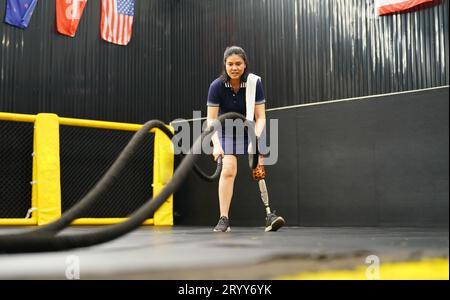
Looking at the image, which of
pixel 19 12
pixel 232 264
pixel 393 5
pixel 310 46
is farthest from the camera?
pixel 310 46

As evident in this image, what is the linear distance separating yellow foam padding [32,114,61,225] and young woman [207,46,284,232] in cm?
257

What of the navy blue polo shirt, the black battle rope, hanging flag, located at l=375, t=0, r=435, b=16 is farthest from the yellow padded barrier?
hanging flag, located at l=375, t=0, r=435, b=16

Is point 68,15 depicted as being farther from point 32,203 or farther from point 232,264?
point 232,264

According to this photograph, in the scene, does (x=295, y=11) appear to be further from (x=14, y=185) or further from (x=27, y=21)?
(x=14, y=185)

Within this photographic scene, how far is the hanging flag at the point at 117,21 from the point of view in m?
7.64

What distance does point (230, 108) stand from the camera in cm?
418

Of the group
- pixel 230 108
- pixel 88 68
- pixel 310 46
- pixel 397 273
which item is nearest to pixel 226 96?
pixel 230 108

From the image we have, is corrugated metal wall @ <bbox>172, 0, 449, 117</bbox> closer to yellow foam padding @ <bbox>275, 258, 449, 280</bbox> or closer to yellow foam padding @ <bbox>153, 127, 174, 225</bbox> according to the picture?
yellow foam padding @ <bbox>153, 127, 174, 225</bbox>

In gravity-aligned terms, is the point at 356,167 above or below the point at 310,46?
below

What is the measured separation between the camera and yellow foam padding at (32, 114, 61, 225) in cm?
→ 592

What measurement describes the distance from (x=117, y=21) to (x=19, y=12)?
1.44 metres

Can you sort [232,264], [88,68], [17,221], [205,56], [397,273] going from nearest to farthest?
1. [397,273]
2. [232,264]
3. [17,221]
4. [88,68]
5. [205,56]

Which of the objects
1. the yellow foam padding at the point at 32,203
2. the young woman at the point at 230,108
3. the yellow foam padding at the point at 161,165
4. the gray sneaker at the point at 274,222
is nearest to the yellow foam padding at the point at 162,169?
the yellow foam padding at the point at 161,165

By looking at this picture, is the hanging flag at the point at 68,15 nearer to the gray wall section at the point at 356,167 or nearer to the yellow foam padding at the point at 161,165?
the yellow foam padding at the point at 161,165
